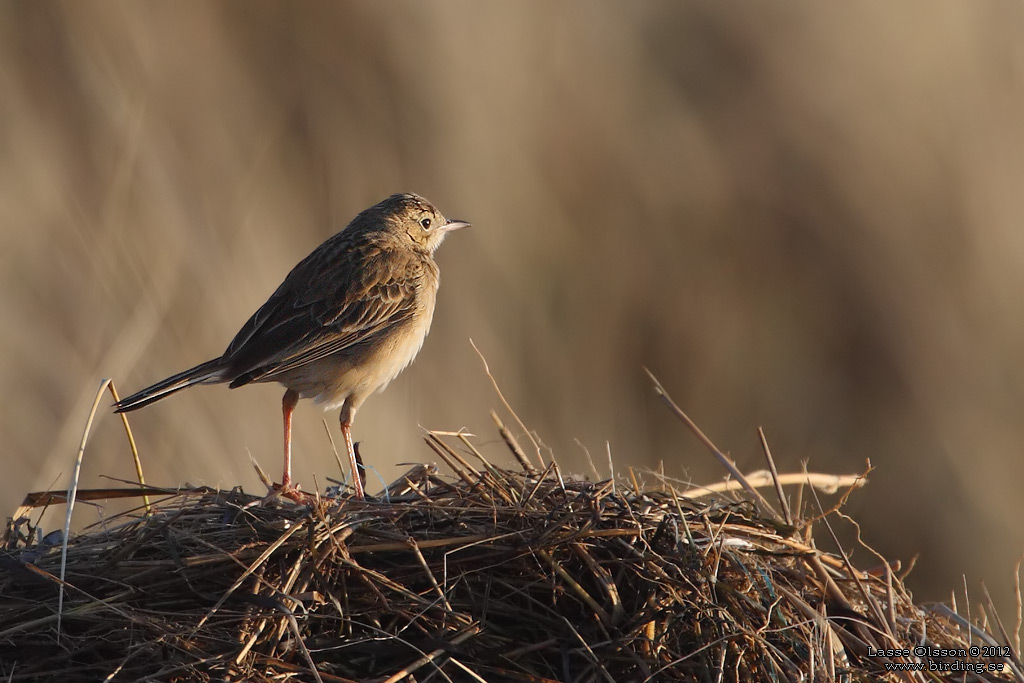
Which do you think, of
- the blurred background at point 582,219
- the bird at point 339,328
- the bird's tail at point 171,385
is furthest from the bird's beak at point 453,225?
the bird's tail at point 171,385

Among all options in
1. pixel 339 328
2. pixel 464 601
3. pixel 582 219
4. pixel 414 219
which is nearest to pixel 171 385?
pixel 339 328

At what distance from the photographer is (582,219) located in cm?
934

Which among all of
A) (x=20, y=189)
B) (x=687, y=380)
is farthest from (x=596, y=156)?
(x=20, y=189)

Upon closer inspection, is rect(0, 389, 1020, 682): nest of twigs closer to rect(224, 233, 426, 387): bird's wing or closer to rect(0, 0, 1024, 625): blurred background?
rect(224, 233, 426, 387): bird's wing

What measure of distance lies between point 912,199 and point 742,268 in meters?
1.49

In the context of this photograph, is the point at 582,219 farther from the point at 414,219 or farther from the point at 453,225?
the point at 414,219

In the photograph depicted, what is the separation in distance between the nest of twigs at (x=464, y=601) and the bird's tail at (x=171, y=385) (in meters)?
1.44

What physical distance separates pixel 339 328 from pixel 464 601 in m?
2.90

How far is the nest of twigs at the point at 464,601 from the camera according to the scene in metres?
3.00

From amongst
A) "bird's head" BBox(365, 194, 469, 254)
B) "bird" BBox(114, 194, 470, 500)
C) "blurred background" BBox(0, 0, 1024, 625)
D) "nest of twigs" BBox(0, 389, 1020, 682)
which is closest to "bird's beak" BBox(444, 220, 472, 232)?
"bird's head" BBox(365, 194, 469, 254)

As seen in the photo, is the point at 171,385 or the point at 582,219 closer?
the point at 171,385

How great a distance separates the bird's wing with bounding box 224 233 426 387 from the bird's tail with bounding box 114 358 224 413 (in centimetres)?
11

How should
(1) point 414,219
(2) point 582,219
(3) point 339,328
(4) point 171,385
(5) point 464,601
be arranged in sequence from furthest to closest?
(2) point 582,219
(1) point 414,219
(3) point 339,328
(4) point 171,385
(5) point 464,601

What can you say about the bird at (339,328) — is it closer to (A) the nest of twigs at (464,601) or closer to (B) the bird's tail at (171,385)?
(B) the bird's tail at (171,385)
